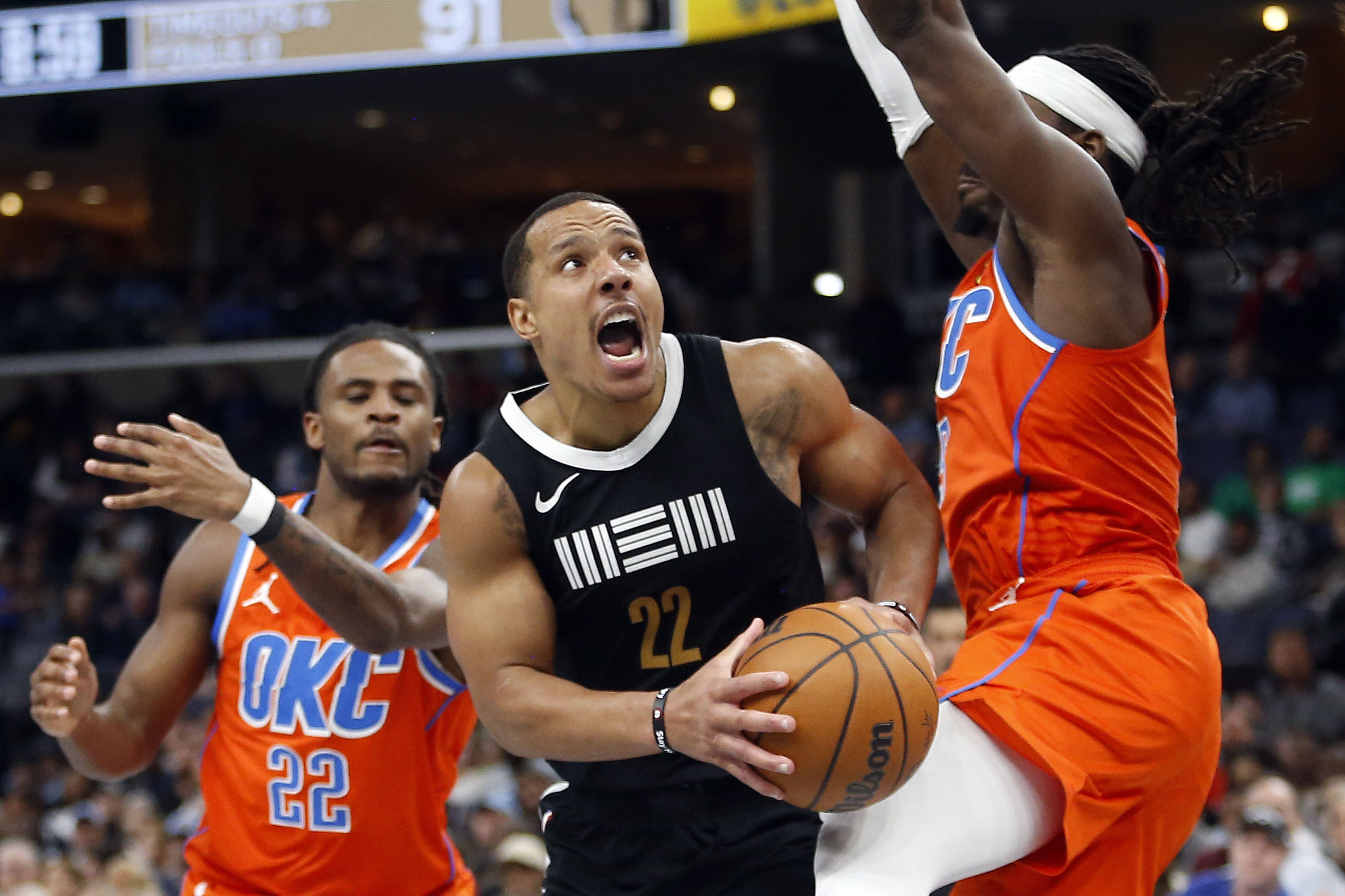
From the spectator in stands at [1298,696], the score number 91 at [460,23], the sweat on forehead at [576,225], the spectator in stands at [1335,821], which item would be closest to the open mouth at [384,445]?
the sweat on forehead at [576,225]

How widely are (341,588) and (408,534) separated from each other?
0.58 metres

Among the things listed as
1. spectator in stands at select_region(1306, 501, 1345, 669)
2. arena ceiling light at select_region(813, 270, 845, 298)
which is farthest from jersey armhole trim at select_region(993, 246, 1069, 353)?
arena ceiling light at select_region(813, 270, 845, 298)

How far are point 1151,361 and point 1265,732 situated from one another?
536cm

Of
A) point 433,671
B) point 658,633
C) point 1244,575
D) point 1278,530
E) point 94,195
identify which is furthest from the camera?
point 94,195

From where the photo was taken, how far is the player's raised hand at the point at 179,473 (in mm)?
3312

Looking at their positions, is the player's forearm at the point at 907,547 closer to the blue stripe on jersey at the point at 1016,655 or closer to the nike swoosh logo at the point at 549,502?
the blue stripe on jersey at the point at 1016,655

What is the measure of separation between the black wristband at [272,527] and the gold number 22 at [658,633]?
3.05ft

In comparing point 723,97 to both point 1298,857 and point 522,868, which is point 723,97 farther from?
point 1298,857

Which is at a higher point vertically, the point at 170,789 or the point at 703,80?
the point at 703,80

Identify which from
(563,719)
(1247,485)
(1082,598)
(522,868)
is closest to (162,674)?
(563,719)

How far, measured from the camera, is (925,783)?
2.65 metres

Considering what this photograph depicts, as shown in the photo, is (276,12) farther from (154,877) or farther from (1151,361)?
(1151,361)

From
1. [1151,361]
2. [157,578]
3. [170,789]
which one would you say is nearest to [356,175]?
[157,578]

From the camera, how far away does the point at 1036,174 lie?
264cm
